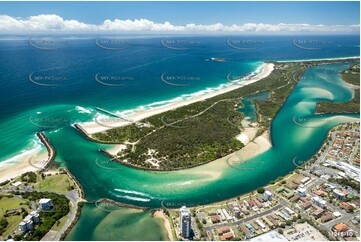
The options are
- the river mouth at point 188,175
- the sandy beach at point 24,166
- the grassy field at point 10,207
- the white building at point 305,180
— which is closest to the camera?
the grassy field at point 10,207

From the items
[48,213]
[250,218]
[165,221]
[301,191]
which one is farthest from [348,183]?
[48,213]

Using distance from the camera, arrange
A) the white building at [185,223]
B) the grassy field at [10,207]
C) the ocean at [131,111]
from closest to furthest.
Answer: the white building at [185,223]
the grassy field at [10,207]
the ocean at [131,111]

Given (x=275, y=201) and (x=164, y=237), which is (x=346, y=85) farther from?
(x=164, y=237)

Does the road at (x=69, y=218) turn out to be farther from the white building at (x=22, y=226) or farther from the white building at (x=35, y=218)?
the white building at (x=22, y=226)

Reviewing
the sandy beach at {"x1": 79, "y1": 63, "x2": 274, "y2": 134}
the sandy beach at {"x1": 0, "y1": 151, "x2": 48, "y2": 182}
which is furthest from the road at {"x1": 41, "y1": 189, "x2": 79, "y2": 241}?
the sandy beach at {"x1": 79, "y1": 63, "x2": 274, "y2": 134}

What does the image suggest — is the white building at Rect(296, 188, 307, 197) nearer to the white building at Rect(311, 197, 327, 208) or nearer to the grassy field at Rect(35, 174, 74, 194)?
the white building at Rect(311, 197, 327, 208)

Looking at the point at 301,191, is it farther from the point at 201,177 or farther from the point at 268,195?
the point at 201,177

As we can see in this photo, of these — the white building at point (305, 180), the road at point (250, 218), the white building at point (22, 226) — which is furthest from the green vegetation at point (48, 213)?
the white building at point (305, 180)

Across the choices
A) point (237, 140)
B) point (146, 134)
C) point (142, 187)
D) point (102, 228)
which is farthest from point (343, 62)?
point (102, 228)
